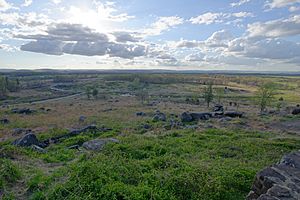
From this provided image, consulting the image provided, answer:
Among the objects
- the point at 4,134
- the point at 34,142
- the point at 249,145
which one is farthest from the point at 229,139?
the point at 4,134

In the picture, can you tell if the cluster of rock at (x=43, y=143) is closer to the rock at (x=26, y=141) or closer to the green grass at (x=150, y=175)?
the rock at (x=26, y=141)

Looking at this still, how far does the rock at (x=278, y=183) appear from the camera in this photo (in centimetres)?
1010

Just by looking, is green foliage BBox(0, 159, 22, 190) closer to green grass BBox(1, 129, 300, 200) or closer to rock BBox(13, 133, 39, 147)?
green grass BBox(1, 129, 300, 200)

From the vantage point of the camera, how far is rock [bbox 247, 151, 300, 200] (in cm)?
1010

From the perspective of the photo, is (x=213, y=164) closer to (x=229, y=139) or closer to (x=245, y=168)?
(x=245, y=168)

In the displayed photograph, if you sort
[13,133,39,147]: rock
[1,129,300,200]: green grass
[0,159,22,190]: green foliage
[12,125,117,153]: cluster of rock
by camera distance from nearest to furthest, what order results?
[1,129,300,200]: green grass, [0,159,22,190]: green foliage, [12,125,117,153]: cluster of rock, [13,133,39,147]: rock

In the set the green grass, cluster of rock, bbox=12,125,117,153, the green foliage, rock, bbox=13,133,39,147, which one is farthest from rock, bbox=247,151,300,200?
rock, bbox=13,133,39,147

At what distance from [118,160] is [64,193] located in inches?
172

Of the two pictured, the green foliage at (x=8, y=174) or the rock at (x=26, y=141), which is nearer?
the green foliage at (x=8, y=174)

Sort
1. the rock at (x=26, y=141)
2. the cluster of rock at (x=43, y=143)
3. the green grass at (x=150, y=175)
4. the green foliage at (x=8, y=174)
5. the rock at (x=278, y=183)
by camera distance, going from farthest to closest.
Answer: the rock at (x=26, y=141) < the cluster of rock at (x=43, y=143) < the green foliage at (x=8, y=174) < the green grass at (x=150, y=175) < the rock at (x=278, y=183)

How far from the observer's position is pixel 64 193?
1135 centimetres

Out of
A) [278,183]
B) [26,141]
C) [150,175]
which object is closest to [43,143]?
[26,141]

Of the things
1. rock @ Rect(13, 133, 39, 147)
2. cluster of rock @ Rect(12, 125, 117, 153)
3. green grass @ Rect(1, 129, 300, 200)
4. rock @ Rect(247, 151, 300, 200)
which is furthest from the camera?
rock @ Rect(13, 133, 39, 147)

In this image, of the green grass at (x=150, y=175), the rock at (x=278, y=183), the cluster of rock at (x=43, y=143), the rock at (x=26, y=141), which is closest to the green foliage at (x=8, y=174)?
the green grass at (x=150, y=175)
